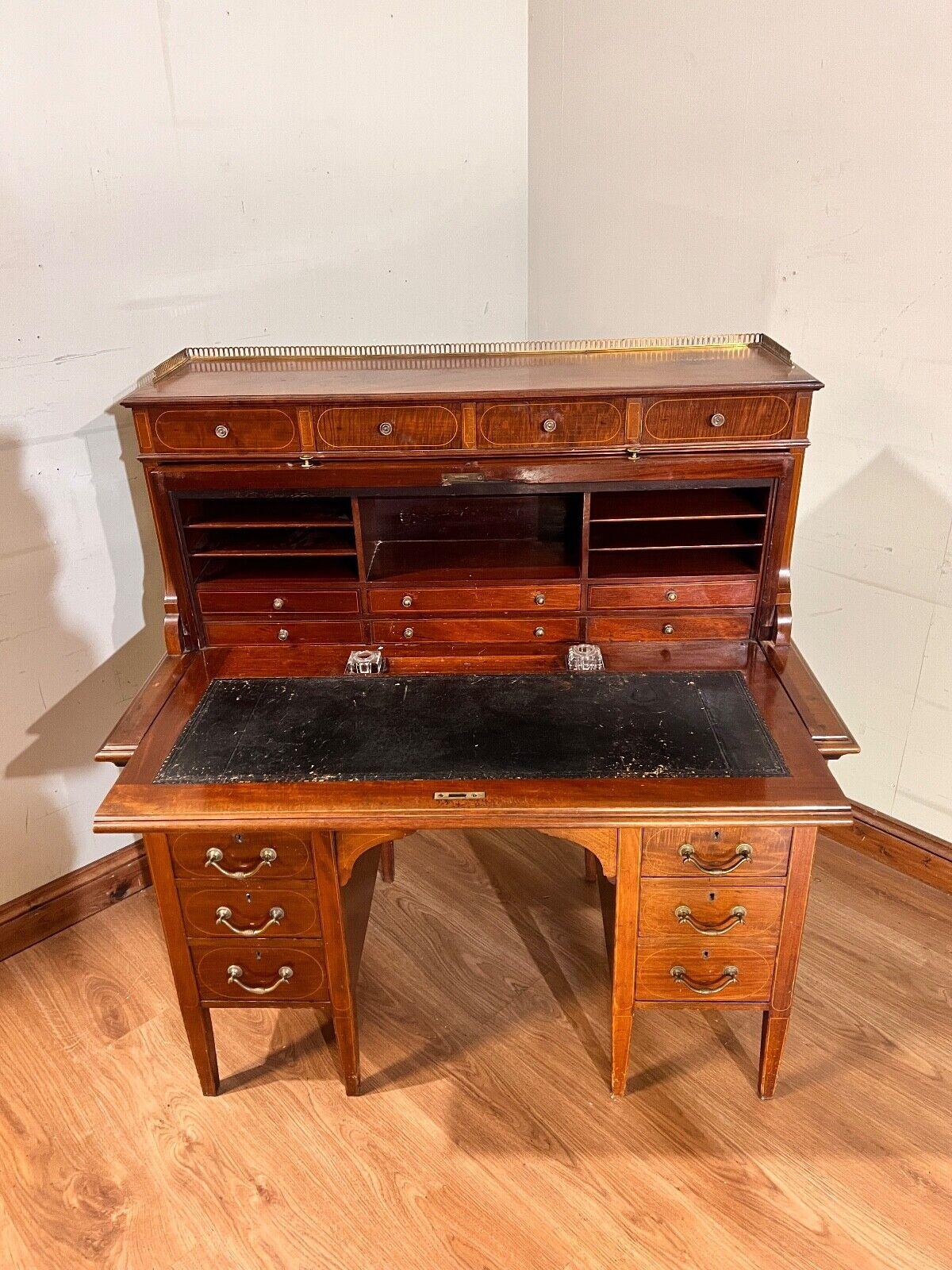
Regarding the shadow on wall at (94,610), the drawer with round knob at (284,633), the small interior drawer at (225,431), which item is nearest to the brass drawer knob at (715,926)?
the drawer with round knob at (284,633)

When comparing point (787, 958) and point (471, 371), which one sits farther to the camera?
point (471, 371)

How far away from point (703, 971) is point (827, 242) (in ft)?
5.77

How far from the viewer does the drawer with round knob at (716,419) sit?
1.87m

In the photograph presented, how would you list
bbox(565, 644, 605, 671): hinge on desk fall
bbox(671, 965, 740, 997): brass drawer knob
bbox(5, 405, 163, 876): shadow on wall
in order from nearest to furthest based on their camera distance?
bbox(671, 965, 740, 997): brass drawer knob < bbox(565, 644, 605, 671): hinge on desk fall < bbox(5, 405, 163, 876): shadow on wall

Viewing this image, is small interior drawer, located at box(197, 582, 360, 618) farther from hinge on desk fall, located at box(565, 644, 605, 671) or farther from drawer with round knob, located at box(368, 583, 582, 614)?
hinge on desk fall, located at box(565, 644, 605, 671)

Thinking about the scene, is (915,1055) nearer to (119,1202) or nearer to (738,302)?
(119,1202)

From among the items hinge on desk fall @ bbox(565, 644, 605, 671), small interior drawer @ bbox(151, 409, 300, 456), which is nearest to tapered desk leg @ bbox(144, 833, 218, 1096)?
small interior drawer @ bbox(151, 409, 300, 456)

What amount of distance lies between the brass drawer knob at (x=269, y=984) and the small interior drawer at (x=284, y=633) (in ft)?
2.26

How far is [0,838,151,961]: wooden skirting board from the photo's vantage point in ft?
8.09

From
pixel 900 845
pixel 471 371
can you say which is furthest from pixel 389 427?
pixel 900 845

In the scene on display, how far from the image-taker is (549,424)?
A: 189 centimetres

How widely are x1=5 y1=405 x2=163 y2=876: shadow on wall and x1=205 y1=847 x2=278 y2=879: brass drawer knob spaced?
0.91 meters

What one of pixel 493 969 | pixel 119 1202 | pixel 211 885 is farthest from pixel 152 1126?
pixel 493 969

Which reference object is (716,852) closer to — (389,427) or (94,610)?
(389,427)
